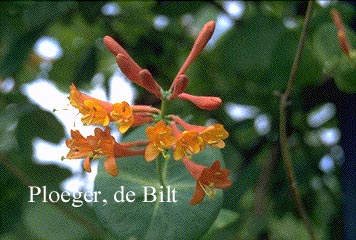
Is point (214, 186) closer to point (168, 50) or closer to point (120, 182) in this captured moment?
point (120, 182)

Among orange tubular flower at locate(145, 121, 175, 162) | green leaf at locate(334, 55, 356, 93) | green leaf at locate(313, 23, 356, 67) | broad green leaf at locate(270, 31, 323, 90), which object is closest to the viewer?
orange tubular flower at locate(145, 121, 175, 162)

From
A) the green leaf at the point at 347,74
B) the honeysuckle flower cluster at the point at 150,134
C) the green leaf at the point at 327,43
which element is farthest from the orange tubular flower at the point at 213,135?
the green leaf at the point at 327,43

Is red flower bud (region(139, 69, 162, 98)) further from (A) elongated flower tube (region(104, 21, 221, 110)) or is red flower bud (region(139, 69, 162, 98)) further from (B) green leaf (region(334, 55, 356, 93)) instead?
(B) green leaf (region(334, 55, 356, 93))

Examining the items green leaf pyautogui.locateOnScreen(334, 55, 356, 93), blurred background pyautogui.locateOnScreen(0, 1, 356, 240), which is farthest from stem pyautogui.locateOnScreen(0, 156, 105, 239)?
green leaf pyautogui.locateOnScreen(334, 55, 356, 93)

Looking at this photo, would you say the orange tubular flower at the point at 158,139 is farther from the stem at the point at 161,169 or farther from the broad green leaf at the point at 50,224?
the broad green leaf at the point at 50,224

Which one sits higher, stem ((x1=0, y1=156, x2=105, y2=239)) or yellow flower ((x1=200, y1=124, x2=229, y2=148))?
yellow flower ((x1=200, y1=124, x2=229, y2=148))

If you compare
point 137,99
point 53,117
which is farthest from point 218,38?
point 53,117
